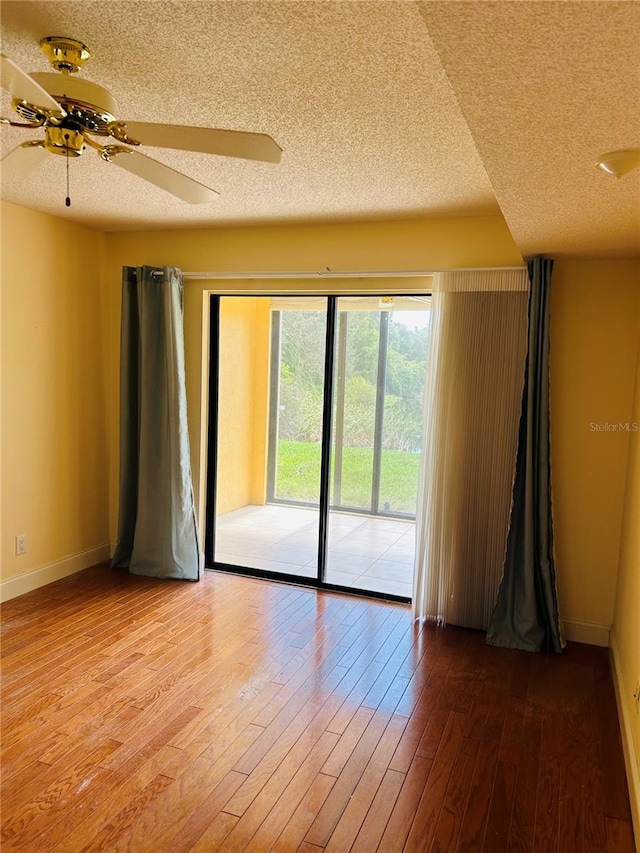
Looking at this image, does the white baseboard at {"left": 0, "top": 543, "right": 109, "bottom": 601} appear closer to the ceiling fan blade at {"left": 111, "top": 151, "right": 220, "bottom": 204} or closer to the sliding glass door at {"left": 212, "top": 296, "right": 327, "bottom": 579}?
the sliding glass door at {"left": 212, "top": 296, "right": 327, "bottom": 579}

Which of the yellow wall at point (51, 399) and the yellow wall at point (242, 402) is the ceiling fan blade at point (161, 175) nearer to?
the yellow wall at point (51, 399)

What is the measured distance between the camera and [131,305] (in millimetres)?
4363

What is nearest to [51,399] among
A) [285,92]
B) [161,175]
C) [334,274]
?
[334,274]

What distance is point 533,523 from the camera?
3449 mm

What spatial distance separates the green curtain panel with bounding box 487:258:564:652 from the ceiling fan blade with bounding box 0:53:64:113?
2609 mm

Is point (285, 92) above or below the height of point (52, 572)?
above

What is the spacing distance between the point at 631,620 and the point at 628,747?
1.73 feet

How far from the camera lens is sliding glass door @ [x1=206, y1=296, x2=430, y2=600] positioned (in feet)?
13.8

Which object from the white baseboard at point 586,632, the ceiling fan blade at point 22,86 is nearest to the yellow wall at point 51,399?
the ceiling fan blade at point 22,86

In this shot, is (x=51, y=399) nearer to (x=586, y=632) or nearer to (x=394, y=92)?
(x=394, y=92)

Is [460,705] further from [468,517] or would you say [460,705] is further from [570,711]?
[468,517]

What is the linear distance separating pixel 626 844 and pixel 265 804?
124 centimetres

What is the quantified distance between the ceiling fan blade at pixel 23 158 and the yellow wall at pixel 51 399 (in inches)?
71.0

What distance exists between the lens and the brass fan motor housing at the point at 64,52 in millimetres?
1824
